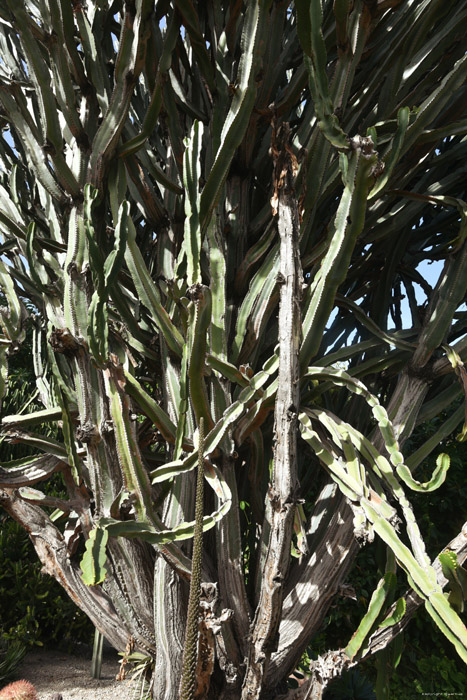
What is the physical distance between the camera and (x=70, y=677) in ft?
10.9

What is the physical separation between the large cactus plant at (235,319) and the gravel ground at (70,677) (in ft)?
5.70

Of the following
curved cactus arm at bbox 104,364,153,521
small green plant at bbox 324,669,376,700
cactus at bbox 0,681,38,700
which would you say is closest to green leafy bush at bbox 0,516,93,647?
small green plant at bbox 324,669,376,700

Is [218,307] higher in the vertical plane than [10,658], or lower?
higher

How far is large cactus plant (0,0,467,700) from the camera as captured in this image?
1236 millimetres

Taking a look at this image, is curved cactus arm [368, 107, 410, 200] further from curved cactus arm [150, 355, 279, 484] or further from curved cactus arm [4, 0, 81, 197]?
curved cactus arm [4, 0, 81, 197]

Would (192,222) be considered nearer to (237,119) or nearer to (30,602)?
(237,119)

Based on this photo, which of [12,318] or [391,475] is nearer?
[391,475]

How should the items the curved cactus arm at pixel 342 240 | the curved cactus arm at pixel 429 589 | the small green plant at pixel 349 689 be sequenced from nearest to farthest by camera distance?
the curved cactus arm at pixel 429 589
the curved cactus arm at pixel 342 240
the small green plant at pixel 349 689

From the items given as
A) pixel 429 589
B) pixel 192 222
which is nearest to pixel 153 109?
pixel 192 222

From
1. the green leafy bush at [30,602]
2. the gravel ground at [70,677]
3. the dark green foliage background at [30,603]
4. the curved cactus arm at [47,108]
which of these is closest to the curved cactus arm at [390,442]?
the curved cactus arm at [47,108]

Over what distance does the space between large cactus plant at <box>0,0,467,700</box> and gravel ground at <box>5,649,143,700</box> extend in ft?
5.70

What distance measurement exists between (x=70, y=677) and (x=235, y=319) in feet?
→ 9.54

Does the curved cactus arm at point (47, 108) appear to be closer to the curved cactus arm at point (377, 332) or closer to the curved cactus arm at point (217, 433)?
the curved cactus arm at point (217, 433)

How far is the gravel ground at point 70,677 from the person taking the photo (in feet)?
9.75
